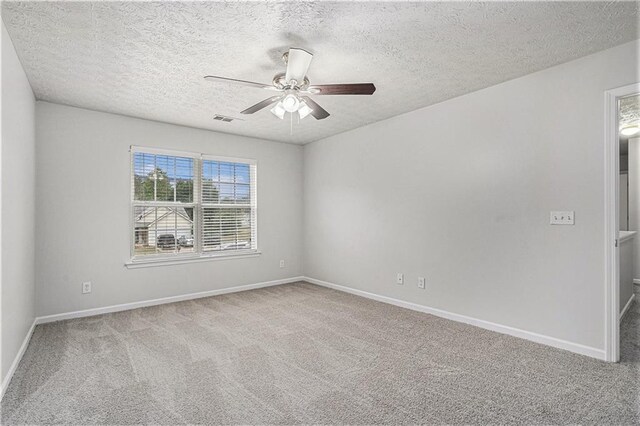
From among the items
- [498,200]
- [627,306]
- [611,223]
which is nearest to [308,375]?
[498,200]

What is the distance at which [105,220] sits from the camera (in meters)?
4.07

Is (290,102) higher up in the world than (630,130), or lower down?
lower down

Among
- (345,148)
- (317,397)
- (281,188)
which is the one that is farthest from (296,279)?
(317,397)

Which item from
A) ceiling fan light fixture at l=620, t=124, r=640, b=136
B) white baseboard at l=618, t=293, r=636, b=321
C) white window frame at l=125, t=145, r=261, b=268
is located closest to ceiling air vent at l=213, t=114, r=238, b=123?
white window frame at l=125, t=145, r=261, b=268

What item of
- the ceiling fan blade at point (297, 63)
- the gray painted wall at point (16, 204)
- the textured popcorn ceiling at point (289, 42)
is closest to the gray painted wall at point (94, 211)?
the gray painted wall at point (16, 204)

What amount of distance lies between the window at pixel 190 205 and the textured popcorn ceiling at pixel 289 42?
1.15m

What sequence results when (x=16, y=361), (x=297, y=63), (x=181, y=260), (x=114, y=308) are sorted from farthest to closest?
(x=181, y=260) → (x=114, y=308) → (x=16, y=361) → (x=297, y=63)

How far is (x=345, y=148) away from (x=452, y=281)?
2517 millimetres

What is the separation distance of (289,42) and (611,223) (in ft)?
9.51

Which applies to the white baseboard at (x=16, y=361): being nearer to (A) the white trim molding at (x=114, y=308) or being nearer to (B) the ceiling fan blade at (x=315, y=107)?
(A) the white trim molding at (x=114, y=308)

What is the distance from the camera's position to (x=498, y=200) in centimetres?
335

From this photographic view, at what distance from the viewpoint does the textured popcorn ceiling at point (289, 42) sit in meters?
2.10

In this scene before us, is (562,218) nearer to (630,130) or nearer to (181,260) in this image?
(630,130)

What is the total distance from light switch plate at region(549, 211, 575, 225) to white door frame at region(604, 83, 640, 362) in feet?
0.76
